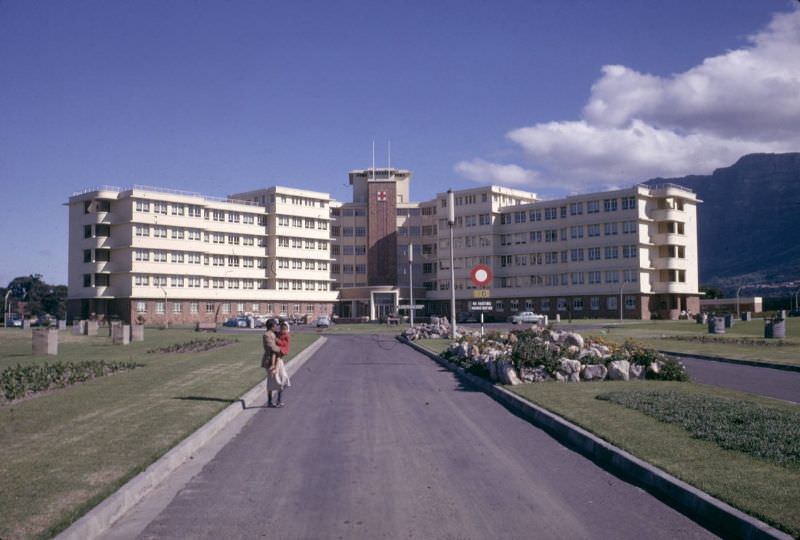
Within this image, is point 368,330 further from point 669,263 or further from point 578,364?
point 578,364

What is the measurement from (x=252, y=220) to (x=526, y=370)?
8229cm

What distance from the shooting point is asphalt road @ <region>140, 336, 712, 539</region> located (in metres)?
6.43

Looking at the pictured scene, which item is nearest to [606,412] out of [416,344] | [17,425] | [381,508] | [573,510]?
[573,510]

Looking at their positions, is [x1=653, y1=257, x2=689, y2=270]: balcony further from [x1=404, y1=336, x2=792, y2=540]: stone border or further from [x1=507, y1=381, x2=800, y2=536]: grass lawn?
[x1=404, y1=336, x2=792, y2=540]: stone border

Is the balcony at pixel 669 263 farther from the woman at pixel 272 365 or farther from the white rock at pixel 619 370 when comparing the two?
the woman at pixel 272 365

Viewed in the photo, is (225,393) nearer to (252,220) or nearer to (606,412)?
(606,412)

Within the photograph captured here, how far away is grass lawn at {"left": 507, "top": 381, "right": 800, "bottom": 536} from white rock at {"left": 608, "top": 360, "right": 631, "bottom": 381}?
2778 millimetres

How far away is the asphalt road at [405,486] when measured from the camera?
6430 mm

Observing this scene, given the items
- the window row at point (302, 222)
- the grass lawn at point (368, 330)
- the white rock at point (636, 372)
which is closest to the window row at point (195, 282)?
the window row at point (302, 222)

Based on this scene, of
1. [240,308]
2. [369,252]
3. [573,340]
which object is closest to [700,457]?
[573,340]

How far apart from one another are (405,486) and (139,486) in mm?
2761

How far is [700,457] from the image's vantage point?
27.8ft

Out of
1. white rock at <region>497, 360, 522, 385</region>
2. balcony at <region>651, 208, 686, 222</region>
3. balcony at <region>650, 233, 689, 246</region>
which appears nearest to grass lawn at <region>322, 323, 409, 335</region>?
balcony at <region>650, 233, 689, 246</region>

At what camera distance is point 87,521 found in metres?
6.22
